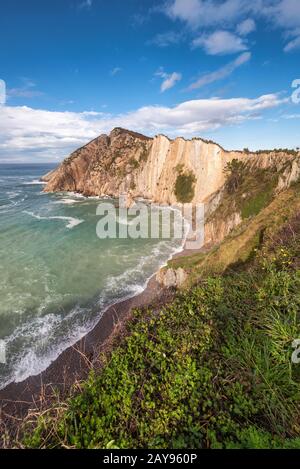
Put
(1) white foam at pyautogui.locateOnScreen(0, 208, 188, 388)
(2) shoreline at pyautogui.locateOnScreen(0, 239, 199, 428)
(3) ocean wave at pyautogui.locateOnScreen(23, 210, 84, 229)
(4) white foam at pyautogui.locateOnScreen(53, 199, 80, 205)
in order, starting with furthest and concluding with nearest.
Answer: (4) white foam at pyautogui.locateOnScreen(53, 199, 80, 205) < (3) ocean wave at pyautogui.locateOnScreen(23, 210, 84, 229) < (1) white foam at pyautogui.locateOnScreen(0, 208, 188, 388) < (2) shoreline at pyautogui.locateOnScreen(0, 239, 199, 428)

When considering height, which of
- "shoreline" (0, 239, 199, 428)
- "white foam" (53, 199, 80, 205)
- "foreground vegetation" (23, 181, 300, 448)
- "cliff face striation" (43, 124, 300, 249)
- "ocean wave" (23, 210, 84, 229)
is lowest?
"shoreline" (0, 239, 199, 428)

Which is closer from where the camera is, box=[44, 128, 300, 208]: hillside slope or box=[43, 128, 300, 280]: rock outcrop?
box=[43, 128, 300, 280]: rock outcrop

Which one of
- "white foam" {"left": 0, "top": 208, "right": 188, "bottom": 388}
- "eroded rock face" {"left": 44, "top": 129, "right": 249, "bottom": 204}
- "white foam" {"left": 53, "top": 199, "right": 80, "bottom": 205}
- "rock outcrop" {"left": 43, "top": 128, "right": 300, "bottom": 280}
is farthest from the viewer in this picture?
"white foam" {"left": 53, "top": 199, "right": 80, "bottom": 205}

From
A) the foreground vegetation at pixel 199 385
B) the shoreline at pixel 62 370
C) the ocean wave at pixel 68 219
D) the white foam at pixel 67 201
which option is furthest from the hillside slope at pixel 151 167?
the foreground vegetation at pixel 199 385

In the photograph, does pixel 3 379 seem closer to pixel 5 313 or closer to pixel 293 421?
pixel 5 313

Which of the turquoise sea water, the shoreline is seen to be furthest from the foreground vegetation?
the turquoise sea water

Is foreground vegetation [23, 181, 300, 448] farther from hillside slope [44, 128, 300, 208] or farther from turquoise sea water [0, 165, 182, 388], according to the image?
hillside slope [44, 128, 300, 208]
